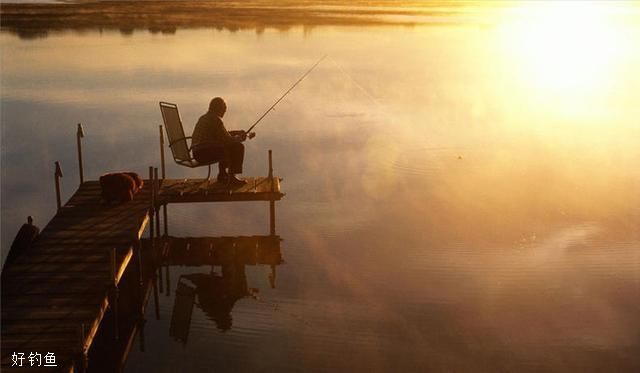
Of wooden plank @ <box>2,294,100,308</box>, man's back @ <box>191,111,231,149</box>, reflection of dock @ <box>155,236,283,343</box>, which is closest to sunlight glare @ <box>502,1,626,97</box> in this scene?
reflection of dock @ <box>155,236,283,343</box>

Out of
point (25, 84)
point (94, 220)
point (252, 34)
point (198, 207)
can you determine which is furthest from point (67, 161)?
point (252, 34)

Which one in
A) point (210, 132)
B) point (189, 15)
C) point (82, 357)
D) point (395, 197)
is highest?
point (189, 15)

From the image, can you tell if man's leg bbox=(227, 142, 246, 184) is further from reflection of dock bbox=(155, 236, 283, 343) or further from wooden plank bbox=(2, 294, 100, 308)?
wooden plank bbox=(2, 294, 100, 308)

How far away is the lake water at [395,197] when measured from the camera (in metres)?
9.02

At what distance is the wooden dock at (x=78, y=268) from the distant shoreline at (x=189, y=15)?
30.4m

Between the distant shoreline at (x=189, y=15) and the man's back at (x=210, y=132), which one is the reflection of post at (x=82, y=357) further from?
the distant shoreline at (x=189, y=15)

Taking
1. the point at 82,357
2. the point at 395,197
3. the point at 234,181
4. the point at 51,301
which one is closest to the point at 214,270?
the point at 234,181

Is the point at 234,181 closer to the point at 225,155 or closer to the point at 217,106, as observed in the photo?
the point at 225,155

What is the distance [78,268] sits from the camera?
9234 millimetres

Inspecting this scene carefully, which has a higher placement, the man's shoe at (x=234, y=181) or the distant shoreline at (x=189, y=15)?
the distant shoreline at (x=189, y=15)

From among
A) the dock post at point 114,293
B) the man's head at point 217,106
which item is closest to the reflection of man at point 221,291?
the dock post at point 114,293

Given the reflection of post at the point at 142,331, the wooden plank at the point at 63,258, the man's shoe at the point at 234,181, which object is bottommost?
the reflection of post at the point at 142,331

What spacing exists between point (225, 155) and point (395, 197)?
354cm

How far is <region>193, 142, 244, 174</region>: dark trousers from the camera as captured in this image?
11.7 metres
